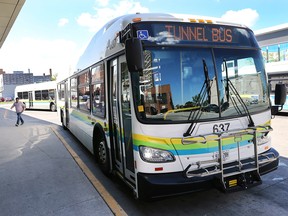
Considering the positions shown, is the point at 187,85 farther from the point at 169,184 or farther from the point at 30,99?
the point at 30,99

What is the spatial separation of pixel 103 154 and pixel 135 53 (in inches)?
110

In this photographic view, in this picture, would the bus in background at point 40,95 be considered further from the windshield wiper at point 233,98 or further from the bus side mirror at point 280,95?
the windshield wiper at point 233,98

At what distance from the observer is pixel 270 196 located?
13.9 feet

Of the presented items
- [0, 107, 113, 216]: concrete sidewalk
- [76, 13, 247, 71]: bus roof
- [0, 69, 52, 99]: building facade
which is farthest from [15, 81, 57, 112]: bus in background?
[0, 69, 52, 99]: building facade

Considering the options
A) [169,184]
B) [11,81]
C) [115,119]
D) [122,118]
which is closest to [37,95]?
[115,119]

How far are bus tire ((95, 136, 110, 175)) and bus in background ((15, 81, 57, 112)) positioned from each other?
20477mm

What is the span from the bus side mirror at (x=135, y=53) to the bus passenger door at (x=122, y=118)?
59 cm

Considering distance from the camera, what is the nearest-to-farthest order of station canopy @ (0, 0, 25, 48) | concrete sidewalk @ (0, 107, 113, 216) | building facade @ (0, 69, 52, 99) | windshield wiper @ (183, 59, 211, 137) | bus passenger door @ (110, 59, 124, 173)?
windshield wiper @ (183, 59, 211, 137) < concrete sidewalk @ (0, 107, 113, 216) < bus passenger door @ (110, 59, 124, 173) < station canopy @ (0, 0, 25, 48) < building facade @ (0, 69, 52, 99)

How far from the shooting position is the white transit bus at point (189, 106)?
3.51m

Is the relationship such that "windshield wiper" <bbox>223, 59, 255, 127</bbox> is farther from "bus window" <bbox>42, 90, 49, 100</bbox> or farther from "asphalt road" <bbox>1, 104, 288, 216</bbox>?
"bus window" <bbox>42, 90, 49, 100</bbox>

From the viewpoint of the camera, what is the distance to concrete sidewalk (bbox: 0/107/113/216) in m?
4.16

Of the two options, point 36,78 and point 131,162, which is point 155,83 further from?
point 36,78

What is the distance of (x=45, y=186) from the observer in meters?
5.16

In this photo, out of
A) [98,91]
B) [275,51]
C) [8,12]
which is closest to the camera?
[98,91]
